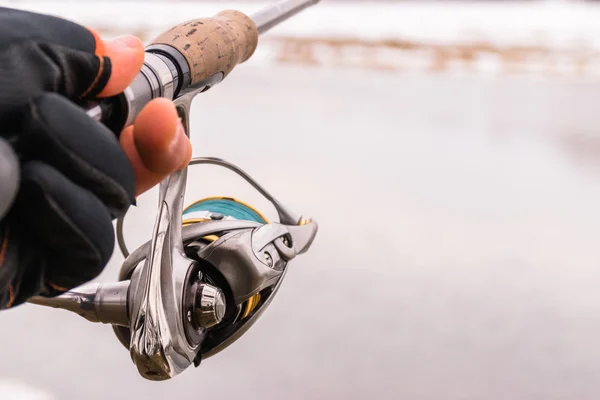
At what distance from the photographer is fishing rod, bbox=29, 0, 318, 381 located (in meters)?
0.51

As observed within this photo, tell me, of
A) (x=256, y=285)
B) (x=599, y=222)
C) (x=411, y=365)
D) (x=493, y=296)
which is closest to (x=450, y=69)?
(x=599, y=222)

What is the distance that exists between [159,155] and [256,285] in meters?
0.23

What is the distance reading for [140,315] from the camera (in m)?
0.52

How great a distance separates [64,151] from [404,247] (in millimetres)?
1035

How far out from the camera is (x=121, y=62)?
367 mm

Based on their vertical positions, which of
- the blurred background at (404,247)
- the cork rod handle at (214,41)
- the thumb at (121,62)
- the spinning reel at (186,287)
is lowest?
the blurred background at (404,247)

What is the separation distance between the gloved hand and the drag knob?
163 mm

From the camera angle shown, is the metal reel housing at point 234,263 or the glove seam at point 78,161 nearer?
the glove seam at point 78,161

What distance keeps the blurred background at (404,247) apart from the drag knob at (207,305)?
0.25 meters

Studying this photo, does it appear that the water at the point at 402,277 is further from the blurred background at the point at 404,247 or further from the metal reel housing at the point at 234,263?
the metal reel housing at the point at 234,263

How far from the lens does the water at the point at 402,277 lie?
1.00m

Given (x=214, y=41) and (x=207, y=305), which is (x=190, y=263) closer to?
(x=207, y=305)

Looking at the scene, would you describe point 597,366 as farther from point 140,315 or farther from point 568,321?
point 140,315

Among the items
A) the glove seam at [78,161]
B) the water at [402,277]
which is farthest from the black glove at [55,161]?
the water at [402,277]
